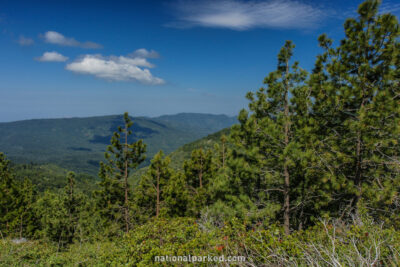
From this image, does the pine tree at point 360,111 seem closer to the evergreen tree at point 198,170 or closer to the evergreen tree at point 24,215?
the evergreen tree at point 198,170

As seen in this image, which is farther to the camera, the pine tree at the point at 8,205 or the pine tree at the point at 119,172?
the pine tree at the point at 8,205

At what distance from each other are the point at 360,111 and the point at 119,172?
16.6m

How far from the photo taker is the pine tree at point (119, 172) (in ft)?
54.2

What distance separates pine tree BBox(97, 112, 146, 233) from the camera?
16.5m

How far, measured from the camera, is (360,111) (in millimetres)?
6719

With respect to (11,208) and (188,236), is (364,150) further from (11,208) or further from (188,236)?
(11,208)

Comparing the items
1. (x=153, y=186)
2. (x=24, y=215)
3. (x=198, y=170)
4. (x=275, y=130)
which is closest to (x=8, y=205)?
(x=24, y=215)

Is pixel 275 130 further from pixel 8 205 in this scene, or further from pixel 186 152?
pixel 186 152

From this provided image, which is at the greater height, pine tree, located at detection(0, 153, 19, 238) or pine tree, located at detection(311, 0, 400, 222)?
pine tree, located at detection(311, 0, 400, 222)

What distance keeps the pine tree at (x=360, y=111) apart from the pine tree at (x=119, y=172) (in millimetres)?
13211

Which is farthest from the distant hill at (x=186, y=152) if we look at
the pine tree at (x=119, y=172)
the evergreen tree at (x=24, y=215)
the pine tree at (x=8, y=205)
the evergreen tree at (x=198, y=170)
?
the pine tree at (x=119, y=172)

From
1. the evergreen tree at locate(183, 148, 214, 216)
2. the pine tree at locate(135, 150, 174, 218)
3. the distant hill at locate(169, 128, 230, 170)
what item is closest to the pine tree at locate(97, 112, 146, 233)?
the pine tree at locate(135, 150, 174, 218)

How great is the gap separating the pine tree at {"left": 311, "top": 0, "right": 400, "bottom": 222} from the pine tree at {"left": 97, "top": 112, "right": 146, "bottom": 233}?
13.2 m

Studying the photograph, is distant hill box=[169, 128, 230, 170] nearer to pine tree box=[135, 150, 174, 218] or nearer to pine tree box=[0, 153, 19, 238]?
pine tree box=[0, 153, 19, 238]
